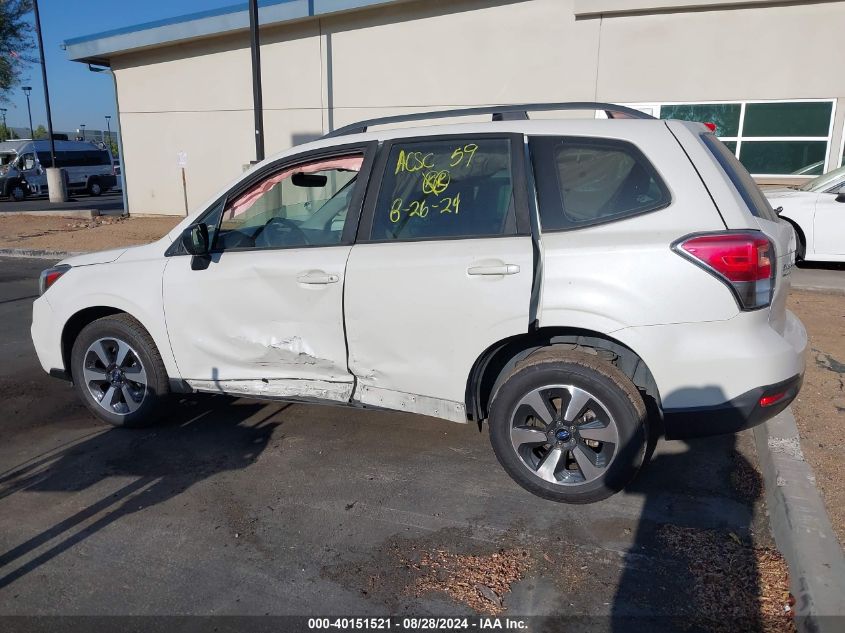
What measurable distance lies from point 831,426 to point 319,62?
1358cm

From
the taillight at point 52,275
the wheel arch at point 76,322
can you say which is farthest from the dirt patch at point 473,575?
the taillight at point 52,275

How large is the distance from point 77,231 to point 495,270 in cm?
1550

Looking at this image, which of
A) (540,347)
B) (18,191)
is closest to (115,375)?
(540,347)

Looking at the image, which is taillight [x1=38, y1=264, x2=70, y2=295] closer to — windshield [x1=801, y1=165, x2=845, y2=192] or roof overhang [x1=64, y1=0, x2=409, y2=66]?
windshield [x1=801, y1=165, x2=845, y2=192]

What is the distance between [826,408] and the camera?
452 centimetres

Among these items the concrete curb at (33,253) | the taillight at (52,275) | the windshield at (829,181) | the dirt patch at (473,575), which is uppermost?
the windshield at (829,181)

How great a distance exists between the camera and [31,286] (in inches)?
385

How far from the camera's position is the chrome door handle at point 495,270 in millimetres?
3373

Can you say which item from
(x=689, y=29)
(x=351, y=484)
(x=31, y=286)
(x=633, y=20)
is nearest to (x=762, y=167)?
(x=689, y=29)

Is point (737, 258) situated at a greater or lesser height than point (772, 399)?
greater

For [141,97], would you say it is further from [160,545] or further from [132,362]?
[160,545]

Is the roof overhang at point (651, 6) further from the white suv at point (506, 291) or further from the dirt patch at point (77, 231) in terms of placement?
the white suv at point (506, 291)

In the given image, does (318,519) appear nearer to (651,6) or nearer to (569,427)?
(569,427)

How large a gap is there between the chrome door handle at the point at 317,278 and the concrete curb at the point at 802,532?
254cm
